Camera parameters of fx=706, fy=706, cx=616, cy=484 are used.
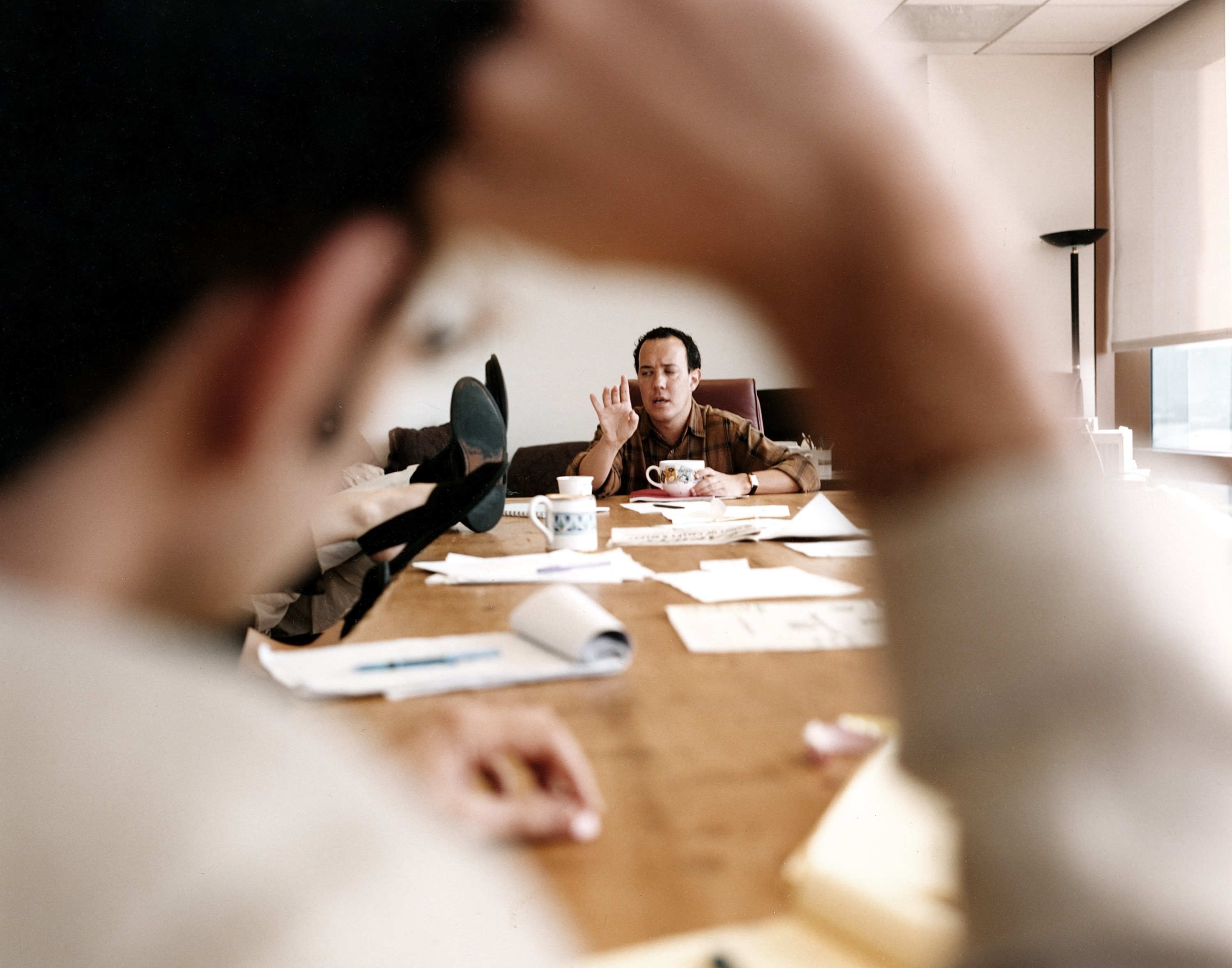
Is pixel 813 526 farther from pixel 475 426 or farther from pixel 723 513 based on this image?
pixel 475 426

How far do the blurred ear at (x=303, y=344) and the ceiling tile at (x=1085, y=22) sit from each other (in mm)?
616

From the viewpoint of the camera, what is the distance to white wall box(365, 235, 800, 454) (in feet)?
0.89

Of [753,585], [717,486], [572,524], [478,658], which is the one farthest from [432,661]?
[717,486]

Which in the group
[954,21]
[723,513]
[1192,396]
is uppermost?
[954,21]

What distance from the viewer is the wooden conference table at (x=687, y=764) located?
19cm

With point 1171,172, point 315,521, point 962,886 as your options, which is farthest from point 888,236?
point 1171,172

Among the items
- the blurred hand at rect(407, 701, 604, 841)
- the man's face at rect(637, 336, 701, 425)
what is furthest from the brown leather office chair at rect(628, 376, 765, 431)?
the blurred hand at rect(407, 701, 604, 841)

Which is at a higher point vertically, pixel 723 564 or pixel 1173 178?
pixel 1173 178

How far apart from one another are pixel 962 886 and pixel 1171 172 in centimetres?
73

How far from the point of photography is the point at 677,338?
0.41m

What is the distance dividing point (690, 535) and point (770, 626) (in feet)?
1.20

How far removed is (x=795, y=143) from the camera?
203 millimetres

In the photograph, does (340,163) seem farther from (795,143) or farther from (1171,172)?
(1171,172)

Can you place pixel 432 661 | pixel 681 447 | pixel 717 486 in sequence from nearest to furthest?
pixel 432 661 → pixel 717 486 → pixel 681 447
